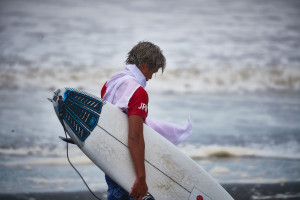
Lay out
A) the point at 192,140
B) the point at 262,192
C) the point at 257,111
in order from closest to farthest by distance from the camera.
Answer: the point at 262,192 → the point at 192,140 → the point at 257,111

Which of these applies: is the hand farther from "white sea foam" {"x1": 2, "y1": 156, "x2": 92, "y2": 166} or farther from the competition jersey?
"white sea foam" {"x1": 2, "y1": 156, "x2": 92, "y2": 166}

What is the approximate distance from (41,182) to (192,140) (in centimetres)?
287

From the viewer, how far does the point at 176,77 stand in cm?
1216

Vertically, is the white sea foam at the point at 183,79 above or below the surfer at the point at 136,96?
below

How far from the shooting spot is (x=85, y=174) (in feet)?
14.7

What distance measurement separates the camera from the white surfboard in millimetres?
2027

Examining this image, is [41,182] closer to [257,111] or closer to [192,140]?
[192,140]

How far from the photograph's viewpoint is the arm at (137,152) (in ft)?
5.87

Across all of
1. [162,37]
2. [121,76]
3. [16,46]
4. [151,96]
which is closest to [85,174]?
[121,76]

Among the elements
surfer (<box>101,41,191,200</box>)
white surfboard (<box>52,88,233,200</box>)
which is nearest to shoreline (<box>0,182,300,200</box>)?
white surfboard (<box>52,88,233,200</box>)

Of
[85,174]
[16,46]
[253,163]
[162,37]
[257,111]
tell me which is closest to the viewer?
[85,174]

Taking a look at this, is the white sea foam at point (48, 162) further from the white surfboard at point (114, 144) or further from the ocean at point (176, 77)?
the white surfboard at point (114, 144)

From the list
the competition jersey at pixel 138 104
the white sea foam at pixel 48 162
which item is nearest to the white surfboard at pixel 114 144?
the competition jersey at pixel 138 104

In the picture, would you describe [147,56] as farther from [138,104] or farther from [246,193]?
[246,193]
